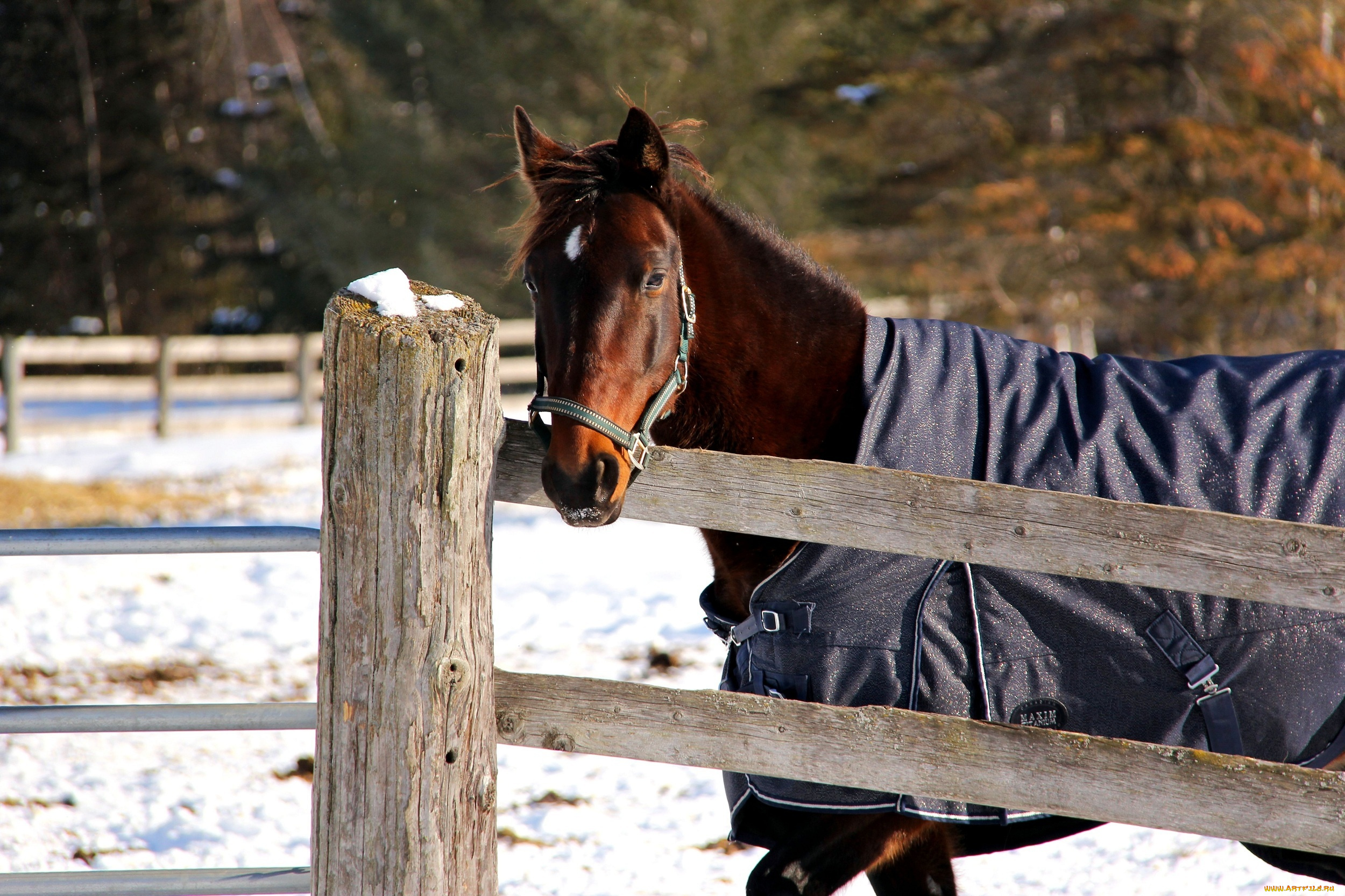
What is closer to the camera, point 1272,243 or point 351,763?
point 351,763

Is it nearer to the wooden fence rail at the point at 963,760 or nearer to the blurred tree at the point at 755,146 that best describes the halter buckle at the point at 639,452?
the wooden fence rail at the point at 963,760

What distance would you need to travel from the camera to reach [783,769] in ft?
5.26

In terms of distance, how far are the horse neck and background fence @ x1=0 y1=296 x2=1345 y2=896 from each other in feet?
1.52

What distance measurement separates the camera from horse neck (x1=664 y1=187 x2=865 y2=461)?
2070mm

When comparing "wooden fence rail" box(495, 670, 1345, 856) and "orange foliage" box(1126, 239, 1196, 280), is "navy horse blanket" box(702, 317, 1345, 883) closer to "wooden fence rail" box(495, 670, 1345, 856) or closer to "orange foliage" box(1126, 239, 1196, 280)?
"wooden fence rail" box(495, 670, 1345, 856)

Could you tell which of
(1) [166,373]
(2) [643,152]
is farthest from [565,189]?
(1) [166,373]

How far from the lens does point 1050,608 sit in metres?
1.91

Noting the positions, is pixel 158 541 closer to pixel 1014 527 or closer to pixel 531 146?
pixel 531 146

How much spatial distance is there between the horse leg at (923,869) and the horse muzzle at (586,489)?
0.98m

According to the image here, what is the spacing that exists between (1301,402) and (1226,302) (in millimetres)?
8131

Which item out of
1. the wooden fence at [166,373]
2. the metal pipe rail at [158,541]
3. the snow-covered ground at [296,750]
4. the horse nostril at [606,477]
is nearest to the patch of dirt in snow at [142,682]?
the snow-covered ground at [296,750]

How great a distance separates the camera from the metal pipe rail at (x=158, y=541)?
1.80 meters

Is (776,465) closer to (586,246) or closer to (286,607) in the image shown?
(586,246)

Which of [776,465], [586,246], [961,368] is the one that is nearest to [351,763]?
[776,465]
